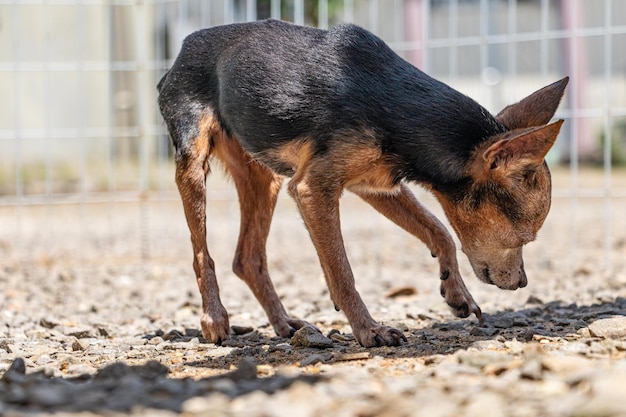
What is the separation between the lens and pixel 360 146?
15.3ft

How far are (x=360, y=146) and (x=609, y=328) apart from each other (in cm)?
144

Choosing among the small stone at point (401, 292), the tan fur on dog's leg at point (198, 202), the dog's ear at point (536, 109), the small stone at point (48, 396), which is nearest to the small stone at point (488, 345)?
the dog's ear at point (536, 109)

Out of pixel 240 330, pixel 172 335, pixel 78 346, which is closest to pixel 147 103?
pixel 240 330

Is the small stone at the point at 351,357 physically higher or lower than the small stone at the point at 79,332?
higher

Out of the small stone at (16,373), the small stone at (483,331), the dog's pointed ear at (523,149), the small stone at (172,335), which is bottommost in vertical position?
the small stone at (172,335)

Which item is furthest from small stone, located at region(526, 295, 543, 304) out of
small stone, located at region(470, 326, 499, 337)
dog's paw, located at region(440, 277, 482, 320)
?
small stone, located at region(470, 326, 499, 337)

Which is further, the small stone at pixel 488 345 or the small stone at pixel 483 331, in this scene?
the small stone at pixel 483 331

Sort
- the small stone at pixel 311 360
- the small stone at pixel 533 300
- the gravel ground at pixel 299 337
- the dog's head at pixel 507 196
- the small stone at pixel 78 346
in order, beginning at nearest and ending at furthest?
Result: the gravel ground at pixel 299 337 → the small stone at pixel 311 360 → the dog's head at pixel 507 196 → the small stone at pixel 78 346 → the small stone at pixel 533 300

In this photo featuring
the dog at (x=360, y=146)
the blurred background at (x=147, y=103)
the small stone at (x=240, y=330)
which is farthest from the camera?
the blurred background at (x=147, y=103)

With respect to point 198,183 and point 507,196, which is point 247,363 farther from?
point 198,183

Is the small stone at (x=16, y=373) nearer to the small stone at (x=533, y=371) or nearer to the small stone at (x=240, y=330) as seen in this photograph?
the small stone at (x=240, y=330)

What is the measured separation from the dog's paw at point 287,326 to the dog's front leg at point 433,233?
79 cm

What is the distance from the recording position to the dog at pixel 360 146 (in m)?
4.61

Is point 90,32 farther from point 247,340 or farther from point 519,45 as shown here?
point 247,340
